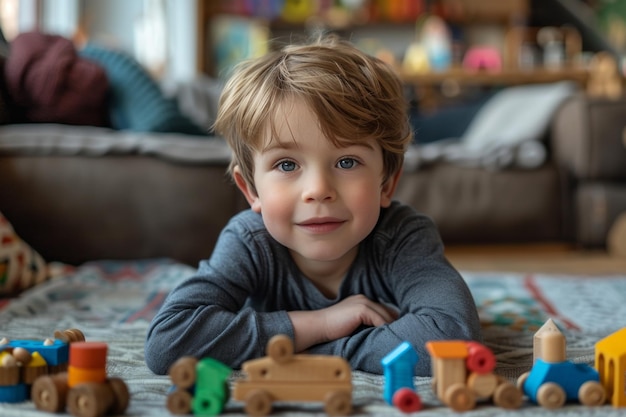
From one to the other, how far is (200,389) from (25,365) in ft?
0.60

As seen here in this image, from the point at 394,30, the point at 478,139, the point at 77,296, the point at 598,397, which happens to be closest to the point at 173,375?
the point at 598,397

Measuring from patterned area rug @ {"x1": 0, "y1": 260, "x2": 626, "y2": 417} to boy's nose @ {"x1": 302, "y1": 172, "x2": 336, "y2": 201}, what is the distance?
20 cm

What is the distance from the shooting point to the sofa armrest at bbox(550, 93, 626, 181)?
7.77ft

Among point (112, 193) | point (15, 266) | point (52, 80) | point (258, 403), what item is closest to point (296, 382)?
point (258, 403)

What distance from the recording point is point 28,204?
5.88 ft

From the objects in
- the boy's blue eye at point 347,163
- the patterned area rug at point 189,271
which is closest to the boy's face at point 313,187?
the boy's blue eye at point 347,163

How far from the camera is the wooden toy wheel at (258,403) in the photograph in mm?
691

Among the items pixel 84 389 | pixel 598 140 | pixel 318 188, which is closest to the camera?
Answer: pixel 84 389

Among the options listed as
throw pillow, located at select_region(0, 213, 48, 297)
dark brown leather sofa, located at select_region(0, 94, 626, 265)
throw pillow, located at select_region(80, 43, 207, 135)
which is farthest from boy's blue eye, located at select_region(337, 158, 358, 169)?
throw pillow, located at select_region(80, 43, 207, 135)

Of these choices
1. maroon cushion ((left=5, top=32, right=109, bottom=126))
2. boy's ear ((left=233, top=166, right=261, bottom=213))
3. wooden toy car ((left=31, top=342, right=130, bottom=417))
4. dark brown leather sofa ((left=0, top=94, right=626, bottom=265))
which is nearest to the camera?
wooden toy car ((left=31, top=342, right=130, bottom=417))

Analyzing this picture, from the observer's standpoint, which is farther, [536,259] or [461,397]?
[536,259]

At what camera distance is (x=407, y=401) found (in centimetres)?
72

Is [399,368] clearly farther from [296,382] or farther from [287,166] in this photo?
[287,166]

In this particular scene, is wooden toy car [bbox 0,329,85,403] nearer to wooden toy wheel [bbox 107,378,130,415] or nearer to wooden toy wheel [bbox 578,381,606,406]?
wooden toy wheel [bbox 107,378,130,415]
